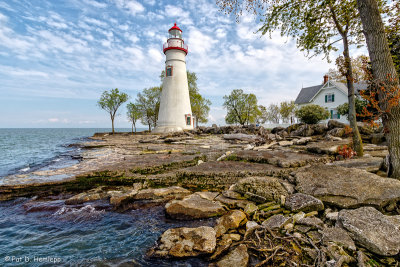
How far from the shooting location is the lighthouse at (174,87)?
32.0 m

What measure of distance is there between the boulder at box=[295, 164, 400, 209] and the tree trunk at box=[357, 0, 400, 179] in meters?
0.87

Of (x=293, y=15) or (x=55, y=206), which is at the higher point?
(x=293, y=15)

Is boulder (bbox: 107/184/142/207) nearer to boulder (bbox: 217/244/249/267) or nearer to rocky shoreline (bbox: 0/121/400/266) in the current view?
rocky shoreline (bbox: 0/121/400/266)

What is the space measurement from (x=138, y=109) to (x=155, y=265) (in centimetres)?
4983

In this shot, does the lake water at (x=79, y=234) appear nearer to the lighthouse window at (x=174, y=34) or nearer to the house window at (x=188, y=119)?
the house window at (x=188, y=119)

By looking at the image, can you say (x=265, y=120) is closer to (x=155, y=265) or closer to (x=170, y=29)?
(x=170, y=29)

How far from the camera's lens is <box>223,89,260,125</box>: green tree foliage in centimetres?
4541

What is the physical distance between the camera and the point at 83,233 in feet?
13.2

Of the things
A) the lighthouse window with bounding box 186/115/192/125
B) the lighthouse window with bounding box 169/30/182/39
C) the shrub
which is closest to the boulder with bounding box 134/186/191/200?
the shrub

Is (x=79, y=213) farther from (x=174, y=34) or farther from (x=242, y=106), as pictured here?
(x=242, y=106)

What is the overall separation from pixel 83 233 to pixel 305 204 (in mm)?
4641

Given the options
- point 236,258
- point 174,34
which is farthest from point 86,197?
point 174,34

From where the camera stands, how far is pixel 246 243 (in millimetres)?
3311

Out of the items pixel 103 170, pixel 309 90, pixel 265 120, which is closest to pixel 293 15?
pixel 103 170
